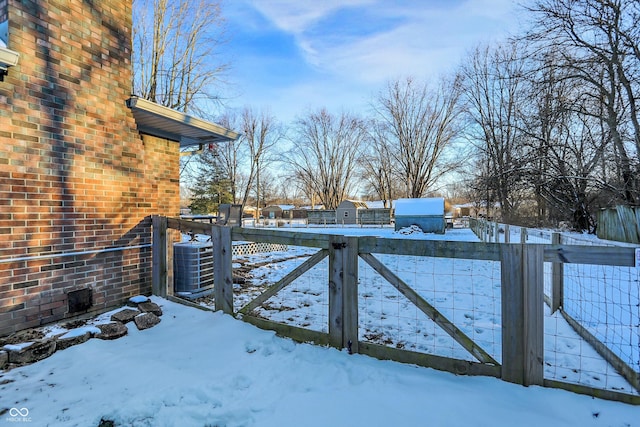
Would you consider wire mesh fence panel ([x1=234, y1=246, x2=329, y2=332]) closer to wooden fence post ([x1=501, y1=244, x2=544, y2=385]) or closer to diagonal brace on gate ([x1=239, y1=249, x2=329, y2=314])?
diagonal brace on gate ([x1=239, y1=249, x2=329, y2=314])

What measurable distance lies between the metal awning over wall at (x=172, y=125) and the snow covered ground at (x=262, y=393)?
10.4ft

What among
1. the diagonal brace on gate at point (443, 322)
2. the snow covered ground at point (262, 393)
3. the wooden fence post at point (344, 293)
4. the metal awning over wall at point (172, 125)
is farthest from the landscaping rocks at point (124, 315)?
the diagonal brace on gate at point (443, 322)

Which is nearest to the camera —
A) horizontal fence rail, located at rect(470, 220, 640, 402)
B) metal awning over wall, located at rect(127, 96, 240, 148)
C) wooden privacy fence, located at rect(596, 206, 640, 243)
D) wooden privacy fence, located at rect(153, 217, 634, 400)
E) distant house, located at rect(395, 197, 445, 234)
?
horizontal fence rail, located at rect(470, 220, 640, 402)

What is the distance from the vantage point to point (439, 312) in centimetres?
304

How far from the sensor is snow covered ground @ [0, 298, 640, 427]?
6.98 feet

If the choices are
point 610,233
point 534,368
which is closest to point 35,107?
point 534,368

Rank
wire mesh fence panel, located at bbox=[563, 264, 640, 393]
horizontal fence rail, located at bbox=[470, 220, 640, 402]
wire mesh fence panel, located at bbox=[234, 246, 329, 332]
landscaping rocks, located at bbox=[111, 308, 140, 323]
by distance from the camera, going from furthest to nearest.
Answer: wire mesh fence panel, located at bbox=[234, 246, 329, 332]
landscaping rocks, located at bbox=[111, 308, 140, 323]
wire mesh fence panel, located at bbox=[563, 264, 640, 393]
horizontal fence rail, located at bbox=[470, 220, 640, 402]

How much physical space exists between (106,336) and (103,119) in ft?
9.23

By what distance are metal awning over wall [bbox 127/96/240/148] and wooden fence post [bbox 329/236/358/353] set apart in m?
3.34

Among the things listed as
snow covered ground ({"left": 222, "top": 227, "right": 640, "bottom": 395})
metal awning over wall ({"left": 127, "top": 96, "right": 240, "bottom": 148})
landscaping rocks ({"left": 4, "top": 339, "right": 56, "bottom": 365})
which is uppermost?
metal awning over wall ({"left": 127, "top": 96, "right": 240, "bottom": 148})

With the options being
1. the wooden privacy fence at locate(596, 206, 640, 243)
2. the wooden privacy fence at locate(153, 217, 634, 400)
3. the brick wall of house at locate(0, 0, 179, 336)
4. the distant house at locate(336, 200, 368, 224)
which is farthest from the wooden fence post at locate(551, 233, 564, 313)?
the distant house at locate(336, 200, 368, 224)

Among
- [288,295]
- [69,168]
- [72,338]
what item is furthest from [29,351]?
[288,295]

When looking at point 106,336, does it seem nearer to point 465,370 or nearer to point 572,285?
point 465,370

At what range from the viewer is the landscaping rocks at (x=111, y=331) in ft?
11.3
